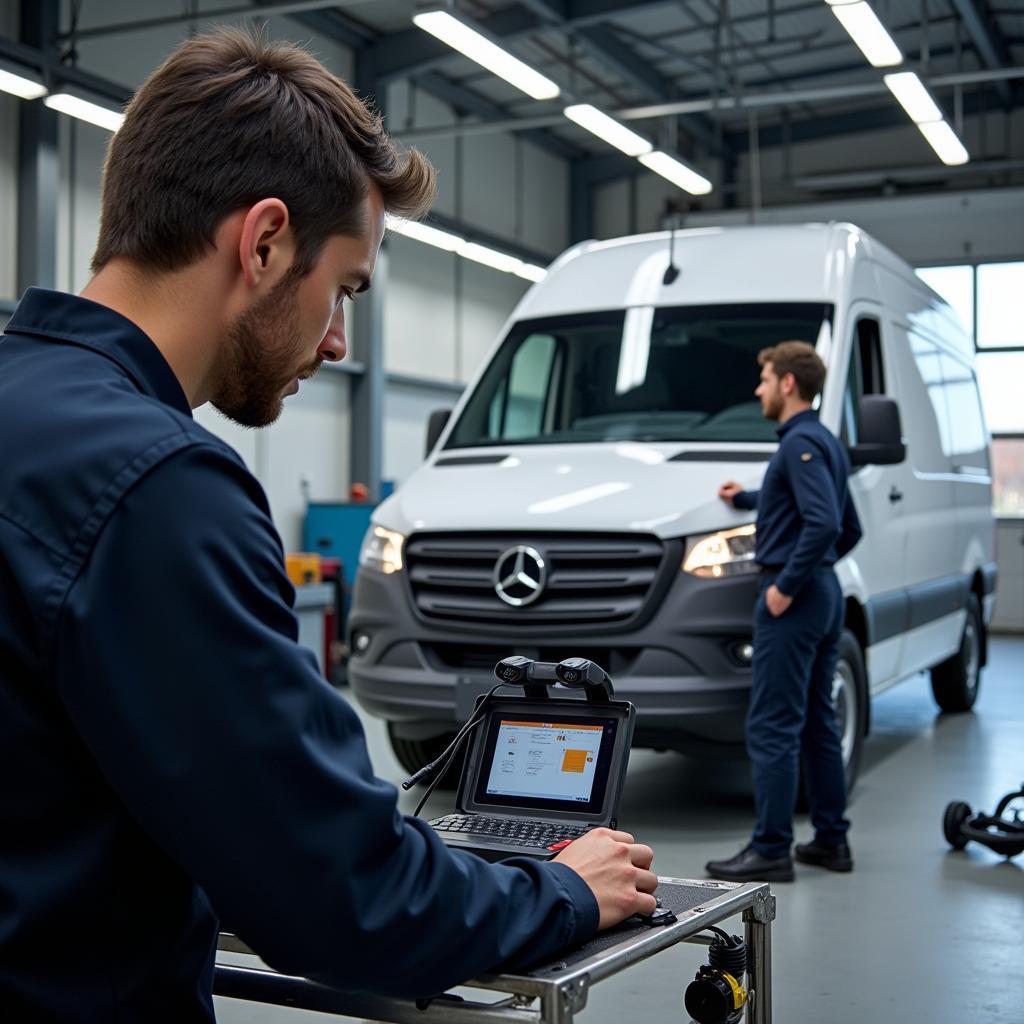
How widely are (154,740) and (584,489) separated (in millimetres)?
4442

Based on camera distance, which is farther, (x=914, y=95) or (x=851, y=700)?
(x=914, y=95)

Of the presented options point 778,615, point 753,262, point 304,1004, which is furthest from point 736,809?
point 304,1004

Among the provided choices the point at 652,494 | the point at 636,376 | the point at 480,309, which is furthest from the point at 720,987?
the point at 480,309

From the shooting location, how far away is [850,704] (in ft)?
19.6

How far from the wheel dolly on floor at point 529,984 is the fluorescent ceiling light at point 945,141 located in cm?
1010

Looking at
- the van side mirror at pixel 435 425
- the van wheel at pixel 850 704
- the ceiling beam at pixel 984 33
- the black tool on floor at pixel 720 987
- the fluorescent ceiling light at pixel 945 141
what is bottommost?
the van wheel at pixel 850 704

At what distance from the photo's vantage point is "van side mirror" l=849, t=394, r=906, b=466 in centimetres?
569

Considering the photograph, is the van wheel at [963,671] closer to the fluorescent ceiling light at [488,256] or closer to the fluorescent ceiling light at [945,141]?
the fluorescent ceiling light at [945,141]

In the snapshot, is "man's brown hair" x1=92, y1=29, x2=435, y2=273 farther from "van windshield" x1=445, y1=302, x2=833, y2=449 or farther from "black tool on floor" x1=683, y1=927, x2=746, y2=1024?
"van windshield" x1=445, y1=302, x2=833, y2=449

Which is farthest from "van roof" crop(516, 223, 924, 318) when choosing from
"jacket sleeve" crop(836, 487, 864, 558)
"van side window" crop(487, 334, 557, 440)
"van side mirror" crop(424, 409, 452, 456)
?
"jacket sleeve" crop(836, 487, 864, 558)

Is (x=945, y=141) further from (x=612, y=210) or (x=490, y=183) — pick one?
(x=612, y=210)

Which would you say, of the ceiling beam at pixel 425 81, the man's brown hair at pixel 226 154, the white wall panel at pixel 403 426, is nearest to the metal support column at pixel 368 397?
the white wall panel at pixel 403 426

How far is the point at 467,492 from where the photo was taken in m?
5.75

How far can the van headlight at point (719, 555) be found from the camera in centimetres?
527
